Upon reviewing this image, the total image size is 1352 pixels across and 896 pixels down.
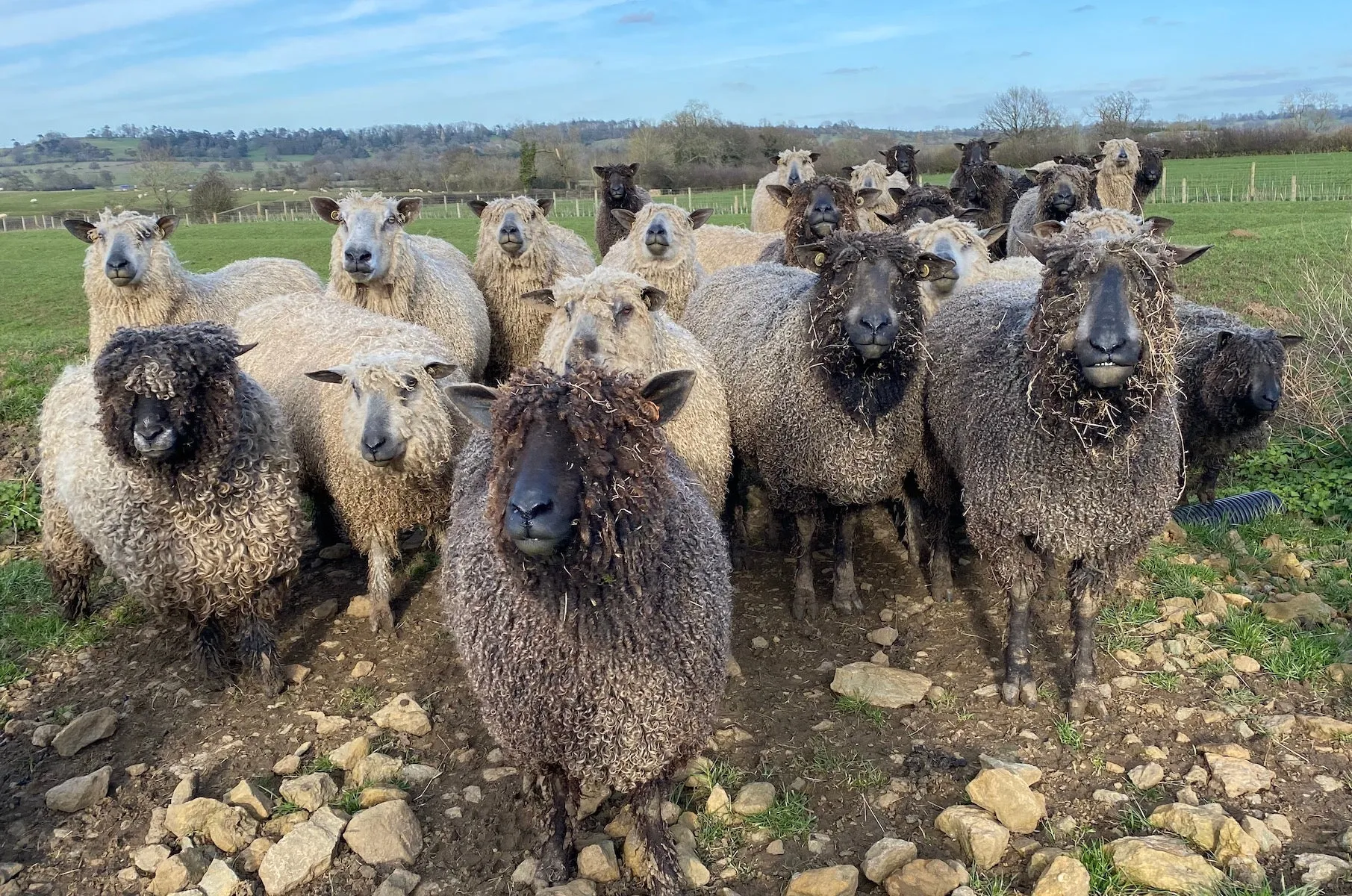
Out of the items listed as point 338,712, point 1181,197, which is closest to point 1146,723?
point 338,712

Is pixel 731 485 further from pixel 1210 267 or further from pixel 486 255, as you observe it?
pixel 1210 267

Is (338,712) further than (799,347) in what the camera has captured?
No

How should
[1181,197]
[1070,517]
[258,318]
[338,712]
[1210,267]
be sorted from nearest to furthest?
[1070,517], [338,712], [258,318], [1210,267], [1181,197]

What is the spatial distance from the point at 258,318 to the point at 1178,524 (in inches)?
281

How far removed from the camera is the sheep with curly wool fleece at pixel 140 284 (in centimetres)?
764

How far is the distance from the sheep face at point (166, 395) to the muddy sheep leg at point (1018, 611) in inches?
163

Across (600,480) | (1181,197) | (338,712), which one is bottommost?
(338,712)

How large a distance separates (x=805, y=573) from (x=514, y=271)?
4.39 metres

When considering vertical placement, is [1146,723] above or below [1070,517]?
below

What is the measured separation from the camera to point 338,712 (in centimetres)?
462

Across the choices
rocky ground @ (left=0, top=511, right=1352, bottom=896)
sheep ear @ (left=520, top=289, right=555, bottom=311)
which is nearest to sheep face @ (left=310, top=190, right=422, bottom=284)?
sheep ear @ (left=520, top=289, right=555, bottom=311)

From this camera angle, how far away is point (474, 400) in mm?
3348

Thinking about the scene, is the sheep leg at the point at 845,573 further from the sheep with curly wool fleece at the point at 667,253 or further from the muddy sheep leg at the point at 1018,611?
the sheep with curly wool fleece at the point at 667,253

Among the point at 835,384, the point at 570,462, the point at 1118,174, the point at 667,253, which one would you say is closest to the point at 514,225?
the point at 667,253
